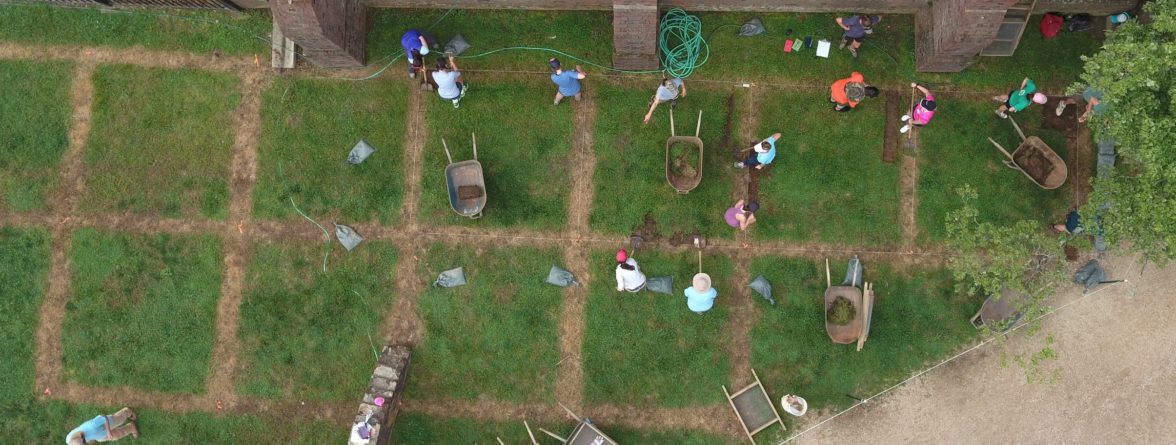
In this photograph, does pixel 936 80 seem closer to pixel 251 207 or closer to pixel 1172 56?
pixel 1172 56

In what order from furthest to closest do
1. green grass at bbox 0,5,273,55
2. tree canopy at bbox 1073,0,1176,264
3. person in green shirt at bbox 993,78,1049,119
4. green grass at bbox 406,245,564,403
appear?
green grass at bbox 0,5,273,55 → green grass at bbox 406,245,564,403 → person in green shirt at bbox 993,78,1049,119 → tree canopy at bbox 1073,0,1176,264

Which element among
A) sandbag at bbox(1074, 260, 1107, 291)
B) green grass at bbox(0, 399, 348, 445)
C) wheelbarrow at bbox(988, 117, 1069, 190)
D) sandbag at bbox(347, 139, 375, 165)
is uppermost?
wheelbarrow at bbox(988, 117, 1069, 190)

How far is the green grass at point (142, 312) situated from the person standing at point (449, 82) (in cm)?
593

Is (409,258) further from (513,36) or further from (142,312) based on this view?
(142,312)

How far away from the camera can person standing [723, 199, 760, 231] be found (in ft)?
44.1

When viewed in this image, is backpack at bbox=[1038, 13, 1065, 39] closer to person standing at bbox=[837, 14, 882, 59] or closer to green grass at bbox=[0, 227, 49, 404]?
person standing at bbox=[837, 14, 882, 59]

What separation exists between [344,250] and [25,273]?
6.82 meters

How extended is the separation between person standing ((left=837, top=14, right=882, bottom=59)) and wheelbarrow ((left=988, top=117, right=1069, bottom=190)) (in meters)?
3.58

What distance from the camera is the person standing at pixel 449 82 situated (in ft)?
43.2

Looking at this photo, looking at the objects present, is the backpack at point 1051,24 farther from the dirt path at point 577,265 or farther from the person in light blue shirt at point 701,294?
the dirt path at point 577,265

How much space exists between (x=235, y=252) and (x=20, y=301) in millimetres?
4677

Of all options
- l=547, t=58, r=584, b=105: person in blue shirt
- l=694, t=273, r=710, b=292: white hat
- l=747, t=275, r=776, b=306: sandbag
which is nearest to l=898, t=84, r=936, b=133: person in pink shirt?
l=747, t=275, r=776, b=306: sandbag

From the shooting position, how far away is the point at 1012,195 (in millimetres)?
13969

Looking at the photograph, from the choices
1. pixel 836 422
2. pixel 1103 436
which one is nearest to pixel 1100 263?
pixel 1103 436
